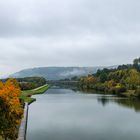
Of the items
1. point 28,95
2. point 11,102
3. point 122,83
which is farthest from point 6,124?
point 122,83

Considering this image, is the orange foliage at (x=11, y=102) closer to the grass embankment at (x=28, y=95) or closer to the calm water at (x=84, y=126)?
the calm water at (x=84, y=126)

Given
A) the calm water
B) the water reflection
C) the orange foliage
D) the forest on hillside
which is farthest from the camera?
the forest on hillside


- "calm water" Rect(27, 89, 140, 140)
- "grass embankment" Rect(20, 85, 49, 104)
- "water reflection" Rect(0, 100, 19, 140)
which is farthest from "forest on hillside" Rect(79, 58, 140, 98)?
"water reflection" Rect(0, 100, 19, 140)

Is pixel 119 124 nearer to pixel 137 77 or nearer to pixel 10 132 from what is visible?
pixel 10 132

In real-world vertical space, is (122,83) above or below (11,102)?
below

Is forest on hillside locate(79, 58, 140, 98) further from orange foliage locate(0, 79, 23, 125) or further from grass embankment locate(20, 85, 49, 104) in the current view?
orange foliage locate(0, 79, 23, 125)

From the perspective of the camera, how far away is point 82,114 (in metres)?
49.3

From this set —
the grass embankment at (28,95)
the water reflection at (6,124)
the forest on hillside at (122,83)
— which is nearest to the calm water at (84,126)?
the water reflection at (6,124)

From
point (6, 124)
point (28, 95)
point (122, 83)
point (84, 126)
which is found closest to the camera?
Result: point (6, 124)

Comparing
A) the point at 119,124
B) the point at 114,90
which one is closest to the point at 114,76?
the point at 114,90

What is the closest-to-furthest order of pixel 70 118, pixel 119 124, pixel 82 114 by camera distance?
pixel 119 124 < pixel 70 118 < pixel 82 114

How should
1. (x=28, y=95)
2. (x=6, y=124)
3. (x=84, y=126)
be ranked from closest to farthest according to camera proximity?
(x=6, y=124), (x=84, y=126), (x=28, y=95)

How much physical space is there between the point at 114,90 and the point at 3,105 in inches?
3125

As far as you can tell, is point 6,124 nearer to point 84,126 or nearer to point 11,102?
point 11,102
